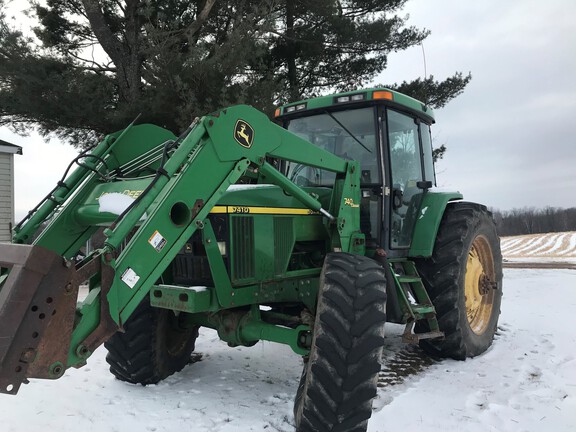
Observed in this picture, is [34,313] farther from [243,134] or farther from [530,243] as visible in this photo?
[530,243]

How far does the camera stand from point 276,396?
405 centimetres

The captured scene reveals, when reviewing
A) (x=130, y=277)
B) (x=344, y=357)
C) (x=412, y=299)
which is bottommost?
(x=344, y=357)

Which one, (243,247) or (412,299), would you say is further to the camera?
(412,299)

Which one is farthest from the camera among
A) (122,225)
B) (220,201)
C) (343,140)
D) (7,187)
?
(7,187)

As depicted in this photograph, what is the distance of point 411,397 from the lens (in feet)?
12.9

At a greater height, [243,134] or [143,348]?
[243,134]

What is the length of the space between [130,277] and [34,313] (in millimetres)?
516

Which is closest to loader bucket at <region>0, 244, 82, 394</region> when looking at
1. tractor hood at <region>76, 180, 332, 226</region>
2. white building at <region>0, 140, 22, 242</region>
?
tractor hood at <region>76, 180, 332, 226</region>

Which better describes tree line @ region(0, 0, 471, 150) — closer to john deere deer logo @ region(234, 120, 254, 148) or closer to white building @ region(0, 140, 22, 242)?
white building @ region(0, 140, 22, 242)

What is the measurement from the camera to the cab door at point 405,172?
4762 millimetres

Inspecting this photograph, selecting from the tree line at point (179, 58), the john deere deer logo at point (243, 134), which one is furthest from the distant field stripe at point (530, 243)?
the john deere deer logo at point (243, 134)

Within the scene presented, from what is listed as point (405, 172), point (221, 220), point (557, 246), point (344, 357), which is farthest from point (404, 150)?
point (557, 246)

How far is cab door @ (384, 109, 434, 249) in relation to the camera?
15.6 ft

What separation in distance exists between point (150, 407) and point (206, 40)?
8.83 meters
